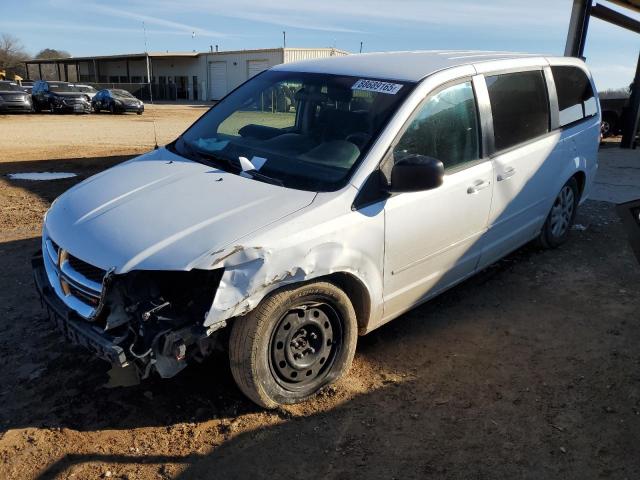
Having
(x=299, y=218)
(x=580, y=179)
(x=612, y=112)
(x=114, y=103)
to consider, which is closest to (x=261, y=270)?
(x=299, y=218)

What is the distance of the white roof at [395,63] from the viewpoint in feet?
11.6

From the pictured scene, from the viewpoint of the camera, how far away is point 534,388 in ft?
10.7

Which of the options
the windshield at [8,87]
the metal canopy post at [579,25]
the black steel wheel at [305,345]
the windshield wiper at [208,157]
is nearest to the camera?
the black steel wheel at [305,345]

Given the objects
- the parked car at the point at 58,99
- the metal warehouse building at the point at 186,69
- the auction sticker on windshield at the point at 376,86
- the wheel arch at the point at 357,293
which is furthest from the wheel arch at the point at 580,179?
the metal warehouse building at the point at 186,69

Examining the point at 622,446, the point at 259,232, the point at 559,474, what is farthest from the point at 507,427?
the point at 259,232

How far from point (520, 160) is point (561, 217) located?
150 centimetres

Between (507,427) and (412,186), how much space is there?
4.64ft

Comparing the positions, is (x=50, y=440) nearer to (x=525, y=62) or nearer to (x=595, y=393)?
(x=595, y=393)

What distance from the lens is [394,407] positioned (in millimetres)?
3078

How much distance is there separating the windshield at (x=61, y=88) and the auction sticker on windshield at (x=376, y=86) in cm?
2866

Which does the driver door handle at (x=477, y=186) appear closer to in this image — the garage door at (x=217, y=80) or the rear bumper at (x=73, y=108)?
the rear bumper at (x=73, y=108)

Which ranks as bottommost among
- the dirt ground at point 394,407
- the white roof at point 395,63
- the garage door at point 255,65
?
the dirt ground at point 394,407

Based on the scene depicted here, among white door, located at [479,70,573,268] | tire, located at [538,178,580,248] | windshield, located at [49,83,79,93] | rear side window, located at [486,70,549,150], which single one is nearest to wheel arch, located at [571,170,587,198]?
tire, located at [538,178,580,248]

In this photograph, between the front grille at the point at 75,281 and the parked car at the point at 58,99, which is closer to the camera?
the front grille at the point at 75,281
